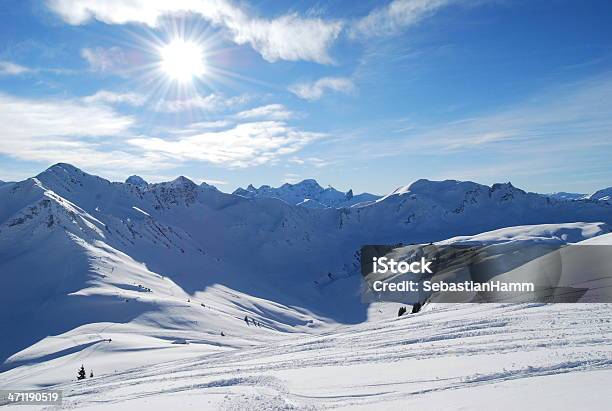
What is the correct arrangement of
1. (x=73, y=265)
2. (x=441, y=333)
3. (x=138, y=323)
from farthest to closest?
1. (x=73, y=265)
2. (x=138, y=323)
3. (x=441, y=333)

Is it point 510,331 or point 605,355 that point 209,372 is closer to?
point 510,331

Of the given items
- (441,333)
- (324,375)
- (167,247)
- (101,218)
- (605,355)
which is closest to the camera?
(605,355)

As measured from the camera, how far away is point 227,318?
3410 inches

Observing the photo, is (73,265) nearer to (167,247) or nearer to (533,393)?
(167,247)

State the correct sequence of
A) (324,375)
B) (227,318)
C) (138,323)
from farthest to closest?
(227,318), (138,323), (324,375)

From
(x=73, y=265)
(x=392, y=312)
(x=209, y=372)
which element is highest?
(x=73, y=265)

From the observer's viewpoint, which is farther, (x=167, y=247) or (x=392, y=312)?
(x=167, y=247)

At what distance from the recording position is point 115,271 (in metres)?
110

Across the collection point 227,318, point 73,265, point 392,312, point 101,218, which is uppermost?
point 101,218

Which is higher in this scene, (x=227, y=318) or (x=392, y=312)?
(x=227, y=318)

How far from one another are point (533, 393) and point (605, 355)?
4.10 meters

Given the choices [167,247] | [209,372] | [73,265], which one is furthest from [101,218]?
[209,372]

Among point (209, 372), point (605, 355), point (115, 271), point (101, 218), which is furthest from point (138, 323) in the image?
point (101, 218)

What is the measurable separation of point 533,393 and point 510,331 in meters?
8.37
